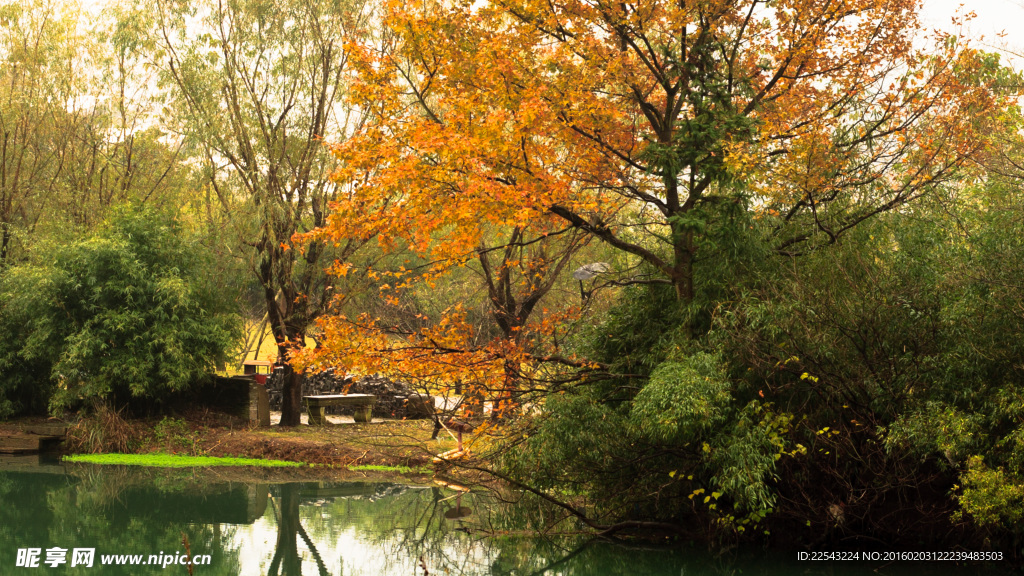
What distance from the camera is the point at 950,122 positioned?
9836mm

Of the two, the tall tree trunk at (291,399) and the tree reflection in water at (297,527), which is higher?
the tall tree trunk at (291,399)

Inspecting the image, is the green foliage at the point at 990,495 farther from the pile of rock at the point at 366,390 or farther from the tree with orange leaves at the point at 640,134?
the pile of rock at the point at 366,390

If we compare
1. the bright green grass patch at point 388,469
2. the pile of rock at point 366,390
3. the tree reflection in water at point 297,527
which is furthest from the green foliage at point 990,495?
the pile of rock at point 366,390

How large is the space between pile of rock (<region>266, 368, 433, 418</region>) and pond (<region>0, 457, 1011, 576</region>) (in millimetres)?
8091

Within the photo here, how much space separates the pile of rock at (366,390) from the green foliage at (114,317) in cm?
501

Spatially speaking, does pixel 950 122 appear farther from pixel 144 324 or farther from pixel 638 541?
pixel 144 324

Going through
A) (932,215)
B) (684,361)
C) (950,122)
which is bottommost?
(684,361)

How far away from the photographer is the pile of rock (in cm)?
2280

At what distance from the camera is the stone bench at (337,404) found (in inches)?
798

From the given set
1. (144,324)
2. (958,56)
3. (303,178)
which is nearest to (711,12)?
(958,56)

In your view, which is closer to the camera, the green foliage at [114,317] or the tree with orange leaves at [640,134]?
the tree with orange leaves at [640,134]

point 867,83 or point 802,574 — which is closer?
point 802,574

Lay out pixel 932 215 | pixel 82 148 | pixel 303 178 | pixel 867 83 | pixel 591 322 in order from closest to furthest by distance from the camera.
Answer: pixel 932 215 < pixel 867 83 < pixel 591 322 < pixel 303 178 < pixel 82 148

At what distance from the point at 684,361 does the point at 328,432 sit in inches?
436
